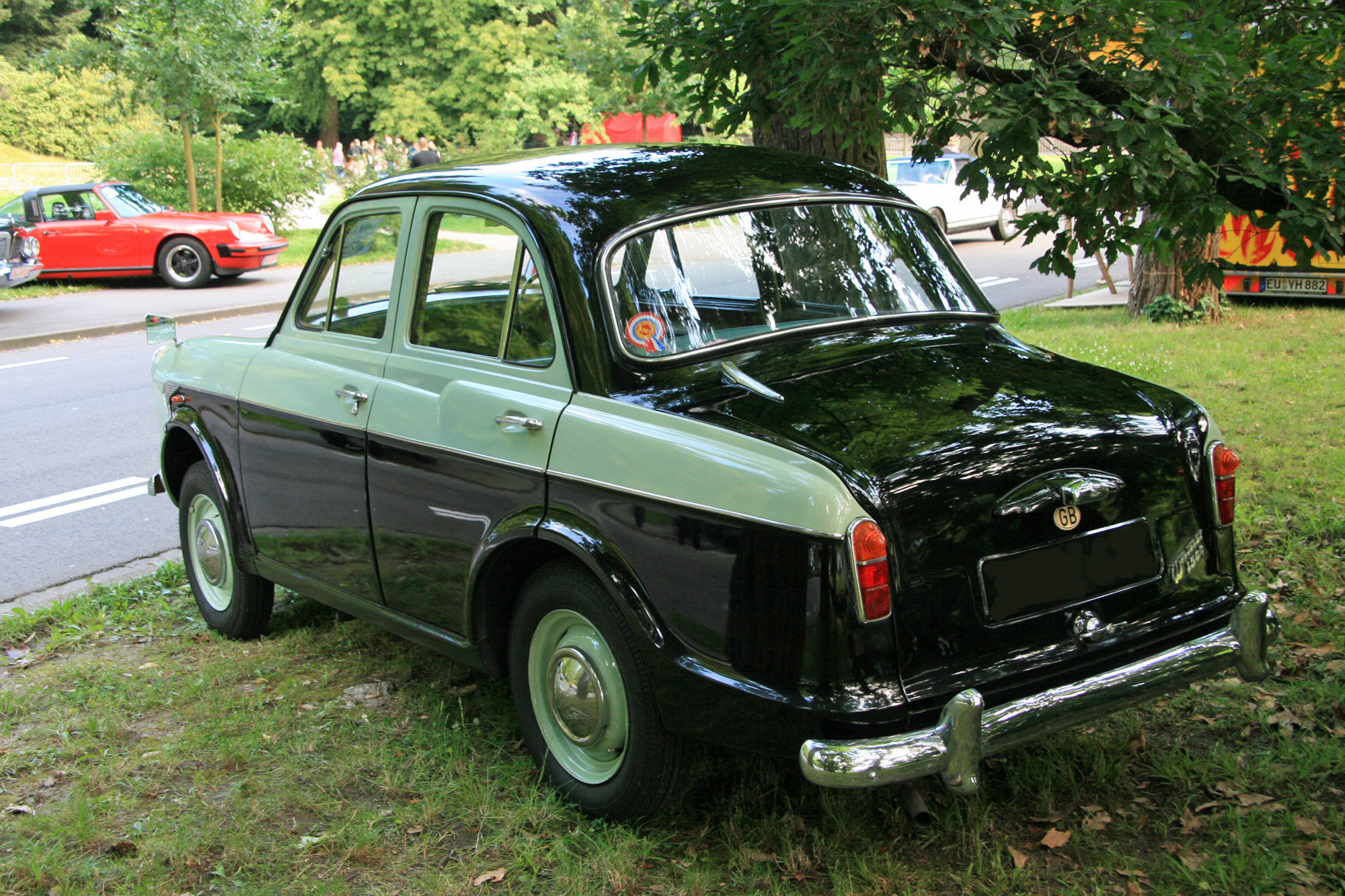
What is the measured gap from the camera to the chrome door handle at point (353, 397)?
4152 millimetres

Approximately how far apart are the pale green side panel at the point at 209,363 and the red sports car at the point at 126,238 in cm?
1512

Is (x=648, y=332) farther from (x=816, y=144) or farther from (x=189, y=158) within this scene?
(x=189, y=158)

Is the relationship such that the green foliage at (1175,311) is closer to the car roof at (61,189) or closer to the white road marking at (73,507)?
the white road marking at (73,507)

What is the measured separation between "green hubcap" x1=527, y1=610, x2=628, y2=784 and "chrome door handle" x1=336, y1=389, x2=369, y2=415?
1101mm

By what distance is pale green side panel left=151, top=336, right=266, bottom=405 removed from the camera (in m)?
4.91

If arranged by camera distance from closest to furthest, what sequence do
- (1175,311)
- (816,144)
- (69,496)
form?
(816,144) → (69,496) → (1175,311)

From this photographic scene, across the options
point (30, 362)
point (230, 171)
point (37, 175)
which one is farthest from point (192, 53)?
point (37, 175)

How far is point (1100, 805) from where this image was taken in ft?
11.7

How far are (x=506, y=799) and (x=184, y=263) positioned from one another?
59.3ft

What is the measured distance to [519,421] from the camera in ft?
11.6

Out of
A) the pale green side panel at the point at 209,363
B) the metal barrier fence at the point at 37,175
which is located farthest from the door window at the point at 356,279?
the metal barrier fence at the point at 37,175

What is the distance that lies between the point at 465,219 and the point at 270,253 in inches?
685

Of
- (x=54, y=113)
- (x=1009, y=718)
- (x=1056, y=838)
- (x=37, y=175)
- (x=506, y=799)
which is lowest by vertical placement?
(x=1056, y=838)

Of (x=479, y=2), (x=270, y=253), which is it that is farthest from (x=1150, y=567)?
(x=479, y=2)
